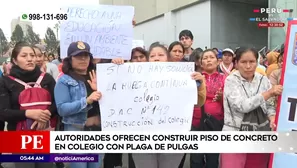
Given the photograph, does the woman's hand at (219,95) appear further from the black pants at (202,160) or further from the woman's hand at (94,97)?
the woman's hand at (94,97)

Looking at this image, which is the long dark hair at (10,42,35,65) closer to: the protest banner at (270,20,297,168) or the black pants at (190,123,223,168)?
the black pants at (190,123,223,168)

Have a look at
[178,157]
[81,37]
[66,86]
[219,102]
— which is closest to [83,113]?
[66,86]

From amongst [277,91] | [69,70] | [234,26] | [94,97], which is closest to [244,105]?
[277,91]

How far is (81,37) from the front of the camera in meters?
2.69

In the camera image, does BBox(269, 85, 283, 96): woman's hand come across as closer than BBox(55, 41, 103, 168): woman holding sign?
Yes

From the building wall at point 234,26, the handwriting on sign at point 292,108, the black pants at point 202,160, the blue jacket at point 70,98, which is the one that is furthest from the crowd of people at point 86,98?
the building wall at point 234,26

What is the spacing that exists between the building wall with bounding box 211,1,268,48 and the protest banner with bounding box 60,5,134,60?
34.3ft

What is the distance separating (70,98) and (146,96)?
1.86 feet

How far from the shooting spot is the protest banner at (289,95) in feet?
7.38

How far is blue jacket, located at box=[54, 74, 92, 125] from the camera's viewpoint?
2381 mm

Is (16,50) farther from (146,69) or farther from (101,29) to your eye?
(146,69)

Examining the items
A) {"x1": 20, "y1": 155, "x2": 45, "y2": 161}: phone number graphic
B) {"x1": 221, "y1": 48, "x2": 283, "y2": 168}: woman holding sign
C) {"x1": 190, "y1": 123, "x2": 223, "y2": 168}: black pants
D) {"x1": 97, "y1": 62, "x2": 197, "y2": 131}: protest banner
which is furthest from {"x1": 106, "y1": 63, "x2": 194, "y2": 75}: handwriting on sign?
{"x1": 190, "y1": 123, "x2": 223, "y2": 168}: black pants

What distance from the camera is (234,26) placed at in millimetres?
13984

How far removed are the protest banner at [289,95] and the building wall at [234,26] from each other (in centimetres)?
1067
